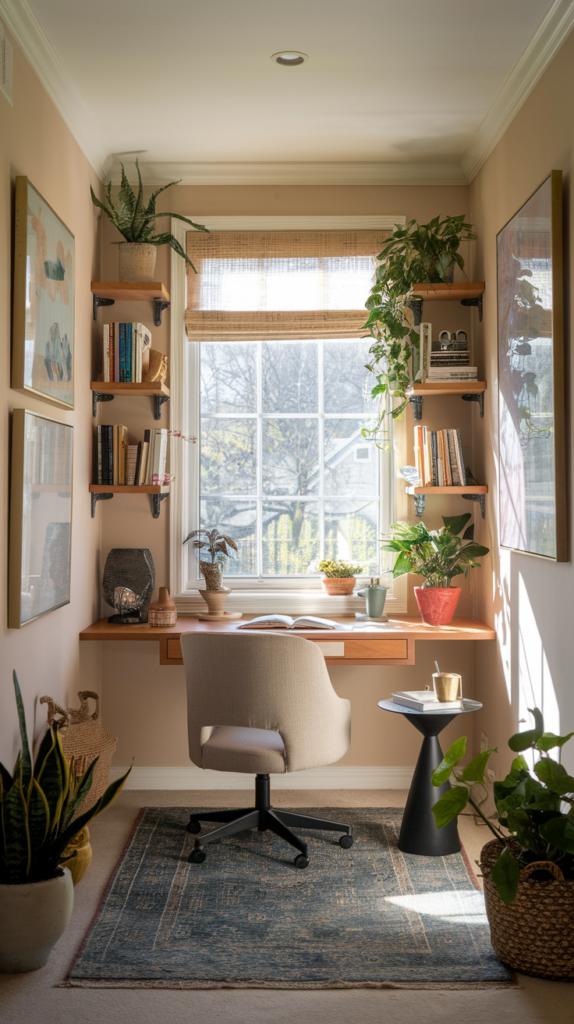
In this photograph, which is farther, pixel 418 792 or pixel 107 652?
pixel 107 652

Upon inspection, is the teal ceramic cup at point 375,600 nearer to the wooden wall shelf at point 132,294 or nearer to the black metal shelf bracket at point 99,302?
the wooden wall shelf at point 132,294

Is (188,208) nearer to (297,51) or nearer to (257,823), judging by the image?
(297,51)

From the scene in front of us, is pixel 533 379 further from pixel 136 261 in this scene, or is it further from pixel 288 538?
pixel 136 261

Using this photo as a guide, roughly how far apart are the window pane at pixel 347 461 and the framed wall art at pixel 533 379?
2.49ft

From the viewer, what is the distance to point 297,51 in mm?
2834

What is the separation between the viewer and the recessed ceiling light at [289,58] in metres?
2.85

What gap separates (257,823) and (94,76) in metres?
2.81

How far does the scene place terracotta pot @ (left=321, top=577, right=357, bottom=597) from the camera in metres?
3.79

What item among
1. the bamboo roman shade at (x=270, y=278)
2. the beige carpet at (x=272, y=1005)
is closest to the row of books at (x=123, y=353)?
the bamboo roman shade at (x=270, y=278)

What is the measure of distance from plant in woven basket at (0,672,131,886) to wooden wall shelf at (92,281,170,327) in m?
2.01

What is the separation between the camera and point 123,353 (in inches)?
143

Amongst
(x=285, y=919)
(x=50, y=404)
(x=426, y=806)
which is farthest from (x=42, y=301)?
(x=426, y=806)

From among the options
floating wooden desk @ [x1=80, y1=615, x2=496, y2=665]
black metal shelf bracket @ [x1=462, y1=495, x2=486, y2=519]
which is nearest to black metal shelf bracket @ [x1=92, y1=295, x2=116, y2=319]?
floating wooden desk @ [x1=80, y1=615, x2=496, y2=665]

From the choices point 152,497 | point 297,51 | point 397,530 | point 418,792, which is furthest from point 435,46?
point 418,792
